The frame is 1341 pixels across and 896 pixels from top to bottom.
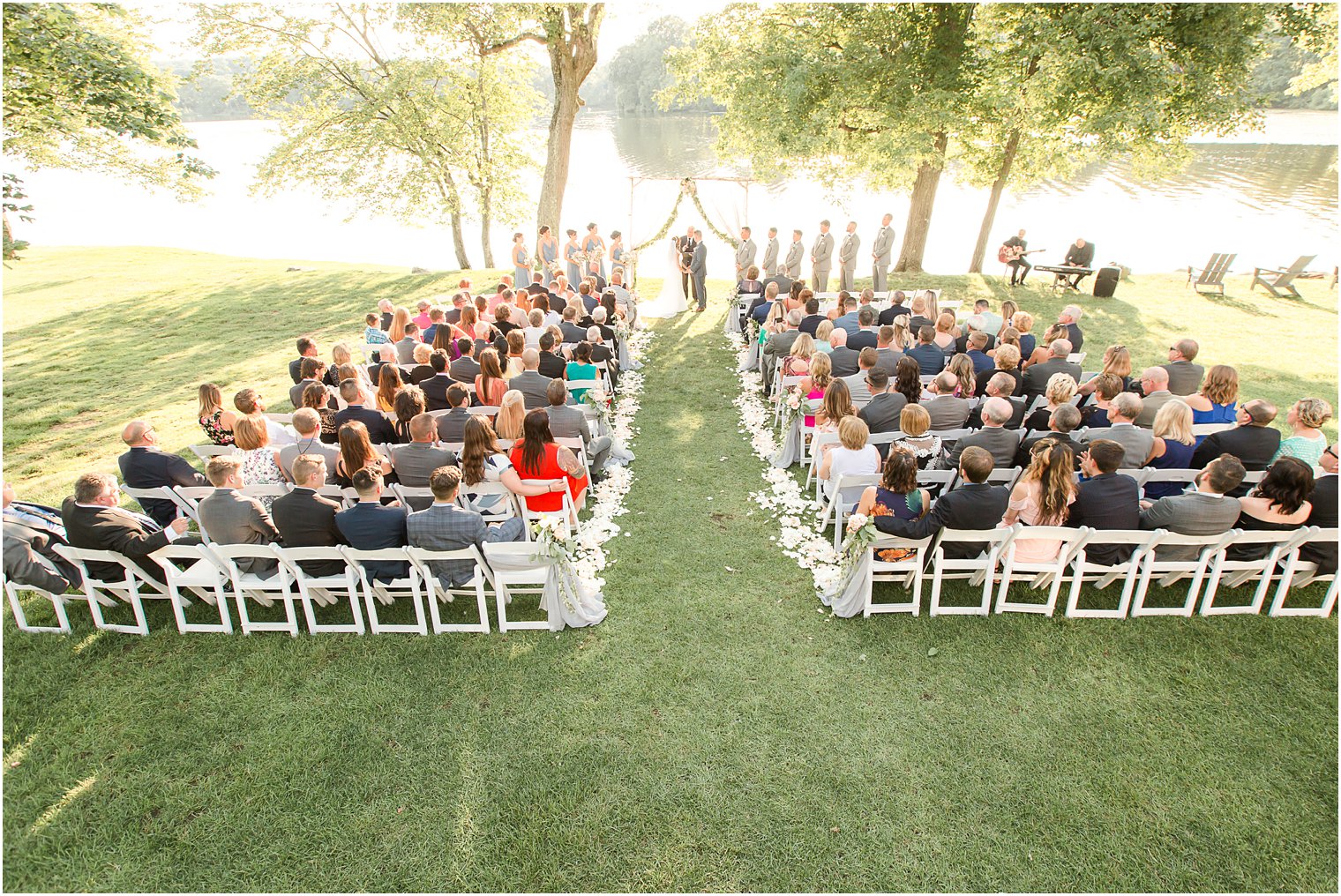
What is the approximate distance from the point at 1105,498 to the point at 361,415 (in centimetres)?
700

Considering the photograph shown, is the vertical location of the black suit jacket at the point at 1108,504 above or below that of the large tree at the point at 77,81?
below

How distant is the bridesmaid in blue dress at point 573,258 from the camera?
15.3m

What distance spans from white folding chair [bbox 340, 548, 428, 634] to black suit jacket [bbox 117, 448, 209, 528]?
2190 millimetres

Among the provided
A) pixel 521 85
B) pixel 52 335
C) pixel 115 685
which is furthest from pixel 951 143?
pixel 52 335

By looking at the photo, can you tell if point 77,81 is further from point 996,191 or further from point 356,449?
point 996,191

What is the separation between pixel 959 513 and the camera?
522 centimetres

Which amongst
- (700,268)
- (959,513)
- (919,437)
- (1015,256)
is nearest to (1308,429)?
(919,437)

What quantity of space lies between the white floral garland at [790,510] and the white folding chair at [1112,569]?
6.22ft

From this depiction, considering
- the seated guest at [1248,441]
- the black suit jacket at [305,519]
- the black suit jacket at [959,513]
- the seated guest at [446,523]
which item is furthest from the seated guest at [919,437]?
the black suit jacket at [305,519]

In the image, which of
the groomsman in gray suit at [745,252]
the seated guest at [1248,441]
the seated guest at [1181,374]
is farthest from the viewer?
the groomsman in gray suit at [745,252]

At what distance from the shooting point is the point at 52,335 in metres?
14.8

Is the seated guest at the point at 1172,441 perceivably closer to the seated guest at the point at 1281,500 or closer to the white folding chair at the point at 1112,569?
the seated guest at the point at 1281,500

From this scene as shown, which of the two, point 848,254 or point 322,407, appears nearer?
point 322,407

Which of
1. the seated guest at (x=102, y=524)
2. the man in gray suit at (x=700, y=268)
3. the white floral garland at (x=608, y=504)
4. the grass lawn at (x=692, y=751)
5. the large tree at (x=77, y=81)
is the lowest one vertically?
the grass lawn at (x=692, y=751)
